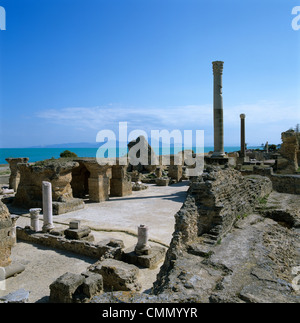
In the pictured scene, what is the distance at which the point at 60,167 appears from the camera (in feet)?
45.8

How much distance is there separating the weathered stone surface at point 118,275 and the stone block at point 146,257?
746mm

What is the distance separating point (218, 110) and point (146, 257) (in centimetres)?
1165

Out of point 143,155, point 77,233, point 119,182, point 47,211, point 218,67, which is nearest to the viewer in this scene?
point 77,233

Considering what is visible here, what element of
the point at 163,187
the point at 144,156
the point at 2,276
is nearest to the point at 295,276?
the point at 2,276

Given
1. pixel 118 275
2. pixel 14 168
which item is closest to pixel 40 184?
pixel 14 168

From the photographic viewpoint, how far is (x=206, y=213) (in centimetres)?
581

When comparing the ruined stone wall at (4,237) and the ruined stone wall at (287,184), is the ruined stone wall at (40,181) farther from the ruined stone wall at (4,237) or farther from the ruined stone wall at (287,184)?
the ruined stone wall at (287,184)

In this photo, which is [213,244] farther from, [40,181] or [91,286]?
[40,181]

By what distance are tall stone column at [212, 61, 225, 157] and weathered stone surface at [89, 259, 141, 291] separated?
450 inches

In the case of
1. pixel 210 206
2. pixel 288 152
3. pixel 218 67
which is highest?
pixel 218 67

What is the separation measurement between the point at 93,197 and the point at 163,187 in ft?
22.8

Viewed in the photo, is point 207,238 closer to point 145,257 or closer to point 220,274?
point 220,274

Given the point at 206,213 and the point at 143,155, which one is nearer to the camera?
the point at 206,213
